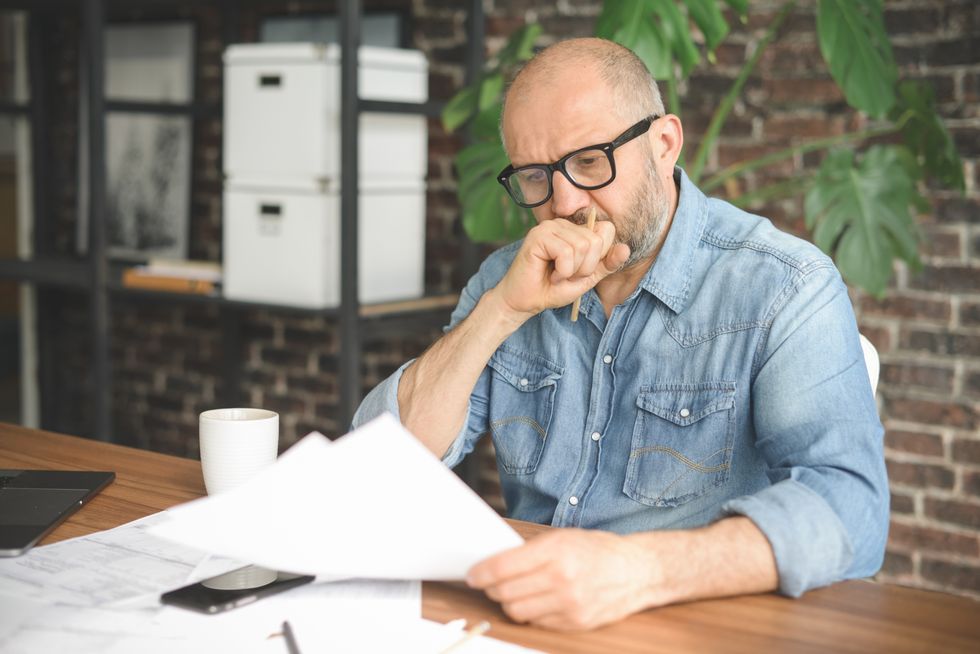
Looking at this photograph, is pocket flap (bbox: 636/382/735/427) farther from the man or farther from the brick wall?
the brick wall

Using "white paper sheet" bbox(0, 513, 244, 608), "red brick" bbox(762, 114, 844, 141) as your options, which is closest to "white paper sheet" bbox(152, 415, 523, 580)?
A: "white paper sheet" bbox(0, 513, 244, 608)

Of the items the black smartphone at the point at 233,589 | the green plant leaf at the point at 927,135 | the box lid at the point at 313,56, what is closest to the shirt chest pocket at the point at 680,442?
the black smartphone at the point at 233,589

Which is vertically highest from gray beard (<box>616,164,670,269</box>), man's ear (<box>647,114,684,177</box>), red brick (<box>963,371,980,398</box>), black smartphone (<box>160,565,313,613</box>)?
man's ear (<box>647,114,684,177</box>)

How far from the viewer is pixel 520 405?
1702 mm

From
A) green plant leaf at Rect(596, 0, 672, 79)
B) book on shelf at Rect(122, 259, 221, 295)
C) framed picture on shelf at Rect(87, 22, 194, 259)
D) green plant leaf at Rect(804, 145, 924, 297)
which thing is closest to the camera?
green plant leaf at Rect(596, 0, 672, 79)

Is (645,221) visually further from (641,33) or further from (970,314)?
(970,314)

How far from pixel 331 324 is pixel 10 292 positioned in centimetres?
259

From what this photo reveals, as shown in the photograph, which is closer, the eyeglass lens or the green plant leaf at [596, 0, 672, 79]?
the eyeglass lens

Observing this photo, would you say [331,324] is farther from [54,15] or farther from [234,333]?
[54,15]

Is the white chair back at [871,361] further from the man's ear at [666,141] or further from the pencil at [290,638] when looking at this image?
the pencil at [290,638]

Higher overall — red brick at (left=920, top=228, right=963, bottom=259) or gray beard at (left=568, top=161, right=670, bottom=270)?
gray beard at (left=568, top=161, right=670, bottom=270)

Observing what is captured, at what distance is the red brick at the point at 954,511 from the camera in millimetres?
2602

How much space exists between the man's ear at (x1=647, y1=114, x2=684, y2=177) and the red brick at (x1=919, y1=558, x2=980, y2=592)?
59.6 inches

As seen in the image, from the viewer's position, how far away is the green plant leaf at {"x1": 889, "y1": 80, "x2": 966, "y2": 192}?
2305mm
